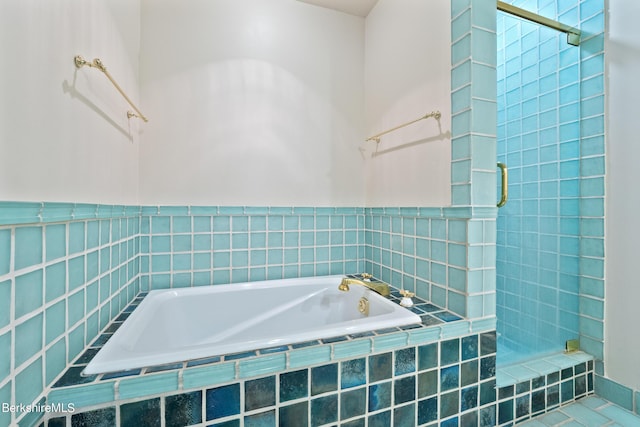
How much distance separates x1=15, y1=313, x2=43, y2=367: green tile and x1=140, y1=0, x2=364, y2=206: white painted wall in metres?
0.99

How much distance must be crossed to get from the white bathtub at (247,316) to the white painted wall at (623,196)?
42.6 inches

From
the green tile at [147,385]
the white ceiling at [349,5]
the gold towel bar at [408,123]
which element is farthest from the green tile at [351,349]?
the white ceiling at [349,5]

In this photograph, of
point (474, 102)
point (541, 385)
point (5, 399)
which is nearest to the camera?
point (5, 399)

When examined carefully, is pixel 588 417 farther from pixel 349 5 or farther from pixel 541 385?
pixel 349 5

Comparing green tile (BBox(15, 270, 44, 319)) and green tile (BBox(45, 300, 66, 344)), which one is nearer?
green tile (BBox(15, 270, 44, 319))

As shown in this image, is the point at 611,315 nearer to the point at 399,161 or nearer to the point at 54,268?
the point at 399,161

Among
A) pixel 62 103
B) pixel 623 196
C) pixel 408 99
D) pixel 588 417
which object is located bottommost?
pixel 588 417

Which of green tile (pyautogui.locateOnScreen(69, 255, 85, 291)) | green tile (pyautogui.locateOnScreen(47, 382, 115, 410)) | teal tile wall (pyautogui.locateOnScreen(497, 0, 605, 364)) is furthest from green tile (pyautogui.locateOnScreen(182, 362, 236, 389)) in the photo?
teal tile wall (pyautogui.locateOnScreen(497, 0, 605, 364))

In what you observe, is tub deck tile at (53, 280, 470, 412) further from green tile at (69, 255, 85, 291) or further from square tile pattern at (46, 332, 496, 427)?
green tile at (69, 255, 85, 291)

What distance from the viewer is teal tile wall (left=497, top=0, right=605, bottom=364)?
145 cm

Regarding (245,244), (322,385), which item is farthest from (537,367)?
(245,244)

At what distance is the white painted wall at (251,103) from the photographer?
1.60m
